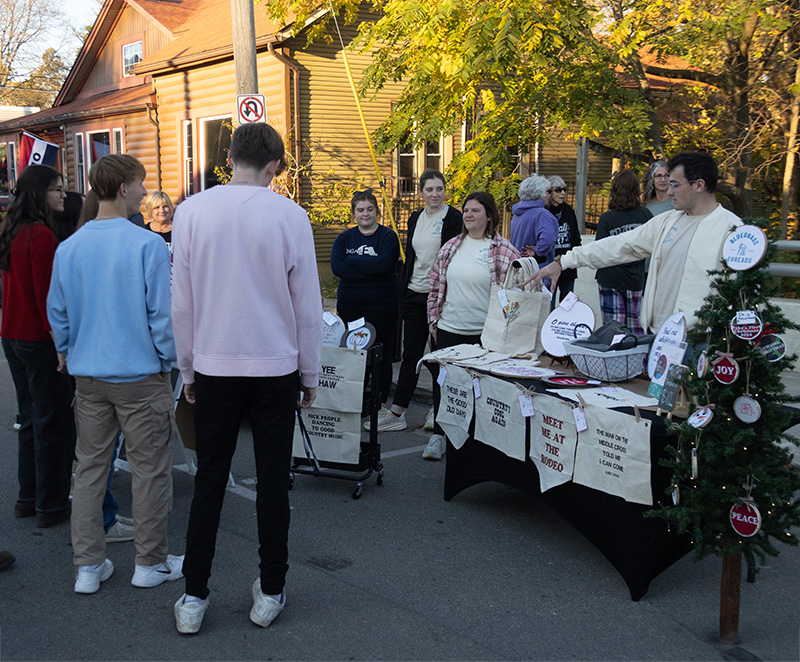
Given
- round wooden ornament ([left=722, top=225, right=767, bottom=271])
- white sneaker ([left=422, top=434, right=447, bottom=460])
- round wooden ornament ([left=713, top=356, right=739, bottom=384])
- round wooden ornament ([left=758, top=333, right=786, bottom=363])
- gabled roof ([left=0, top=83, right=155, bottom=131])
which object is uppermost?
gabled roof ([left=0, top=83, right=155, bottom=131])

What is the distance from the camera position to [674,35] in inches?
383

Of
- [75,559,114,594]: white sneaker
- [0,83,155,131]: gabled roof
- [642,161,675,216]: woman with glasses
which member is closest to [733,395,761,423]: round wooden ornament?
[75,559,114,594]: white sneaker

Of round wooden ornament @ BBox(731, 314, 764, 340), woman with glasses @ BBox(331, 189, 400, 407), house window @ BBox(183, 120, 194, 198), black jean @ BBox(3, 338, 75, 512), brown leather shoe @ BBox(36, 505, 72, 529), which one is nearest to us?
round wooden ornament @ BBox(731, 314, 764, 340)

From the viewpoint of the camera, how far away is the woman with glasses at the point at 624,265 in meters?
6.80

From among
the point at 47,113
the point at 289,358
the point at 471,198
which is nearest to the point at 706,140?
the point at 471,198

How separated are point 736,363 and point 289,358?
69.5 inches

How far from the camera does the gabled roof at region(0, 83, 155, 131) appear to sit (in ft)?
62.9

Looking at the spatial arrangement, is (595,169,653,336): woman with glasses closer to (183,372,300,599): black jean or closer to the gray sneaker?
the gray sneaker

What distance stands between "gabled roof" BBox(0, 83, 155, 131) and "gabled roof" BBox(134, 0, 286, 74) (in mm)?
943

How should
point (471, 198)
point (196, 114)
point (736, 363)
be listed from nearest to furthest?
point (736, 363), point (471, 198), point (196, 114)

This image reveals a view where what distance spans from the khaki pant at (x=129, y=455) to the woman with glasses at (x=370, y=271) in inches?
103

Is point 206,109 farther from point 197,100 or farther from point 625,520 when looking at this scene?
point 625,520

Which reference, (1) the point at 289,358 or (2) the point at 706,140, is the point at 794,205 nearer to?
(2) the point at 706,140

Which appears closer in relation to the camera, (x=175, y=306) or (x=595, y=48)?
(x=175, y=306)
